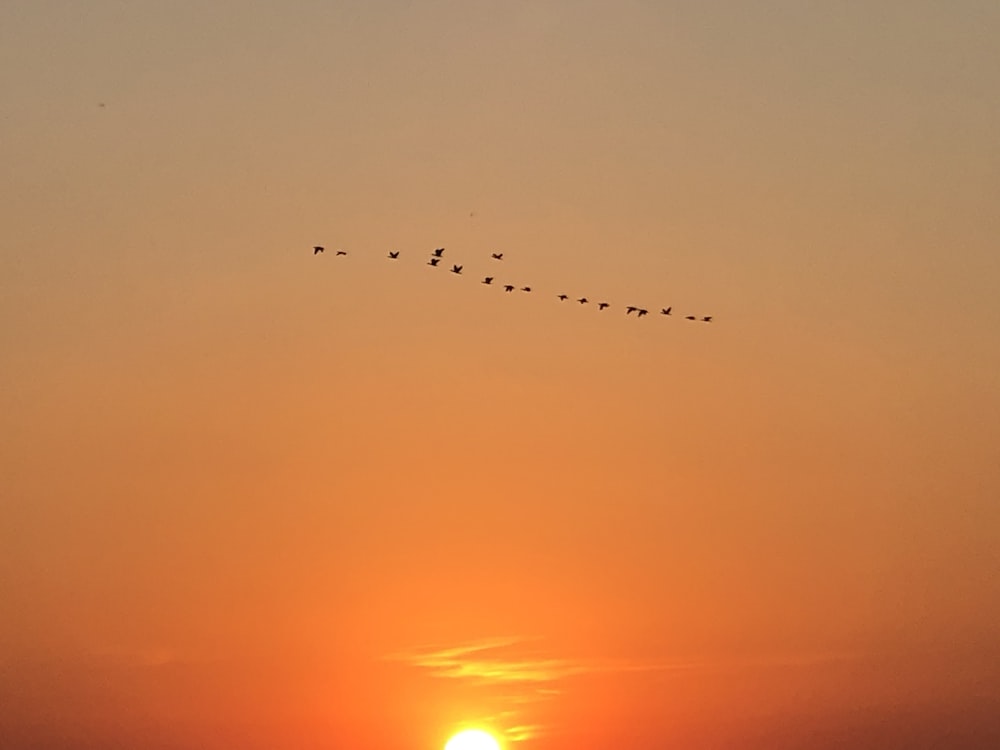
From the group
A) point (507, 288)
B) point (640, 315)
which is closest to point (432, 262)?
point (507, 288)

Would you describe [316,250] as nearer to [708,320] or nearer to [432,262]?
[432,262]

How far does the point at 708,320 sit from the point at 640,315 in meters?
5.41

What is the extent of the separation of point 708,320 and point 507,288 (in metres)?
13.9

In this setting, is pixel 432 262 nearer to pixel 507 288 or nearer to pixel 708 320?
pixel 507 288

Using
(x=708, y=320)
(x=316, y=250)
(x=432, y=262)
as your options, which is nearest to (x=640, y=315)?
(x=708, y=320)

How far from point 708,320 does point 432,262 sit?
19.0 meters

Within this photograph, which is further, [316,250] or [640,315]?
[640,315]

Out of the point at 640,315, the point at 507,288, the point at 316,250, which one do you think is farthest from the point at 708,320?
the point at 316,250

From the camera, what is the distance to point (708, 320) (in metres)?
101

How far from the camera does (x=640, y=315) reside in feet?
342

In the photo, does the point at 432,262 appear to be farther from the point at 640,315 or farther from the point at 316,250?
the point at 640,315

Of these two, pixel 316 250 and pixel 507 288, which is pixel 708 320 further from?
pixel 316 250

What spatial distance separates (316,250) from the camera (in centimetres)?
9769
